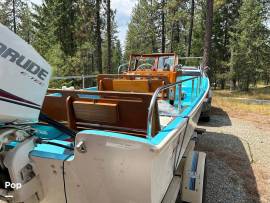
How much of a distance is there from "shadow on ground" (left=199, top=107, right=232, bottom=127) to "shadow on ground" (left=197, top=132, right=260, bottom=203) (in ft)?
4.54

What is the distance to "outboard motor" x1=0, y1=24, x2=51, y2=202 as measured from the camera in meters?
1.94

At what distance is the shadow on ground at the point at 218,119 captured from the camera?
8016mm

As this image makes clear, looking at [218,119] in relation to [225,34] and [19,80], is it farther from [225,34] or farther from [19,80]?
[225,34]

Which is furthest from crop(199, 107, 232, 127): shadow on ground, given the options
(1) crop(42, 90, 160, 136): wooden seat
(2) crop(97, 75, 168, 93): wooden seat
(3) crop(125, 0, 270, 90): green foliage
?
(3) crop(125, 0, 270, 90): green foliage

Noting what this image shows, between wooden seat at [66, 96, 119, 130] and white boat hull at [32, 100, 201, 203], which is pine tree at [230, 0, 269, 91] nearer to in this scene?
wooden seat at [66, 96, 119, 130]

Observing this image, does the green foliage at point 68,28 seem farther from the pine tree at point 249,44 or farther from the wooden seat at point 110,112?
the wooden seat at point 110,112

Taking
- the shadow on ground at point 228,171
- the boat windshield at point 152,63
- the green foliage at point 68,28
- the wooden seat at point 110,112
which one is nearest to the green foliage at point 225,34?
the green foliage at point 68,28

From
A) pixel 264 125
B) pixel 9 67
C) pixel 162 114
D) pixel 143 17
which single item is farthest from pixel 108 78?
pixel 143 17

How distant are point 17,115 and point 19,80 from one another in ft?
0.88

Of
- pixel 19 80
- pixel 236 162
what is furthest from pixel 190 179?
pixel 19 80

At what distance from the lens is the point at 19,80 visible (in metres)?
2.05

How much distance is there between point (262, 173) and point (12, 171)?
4.11m

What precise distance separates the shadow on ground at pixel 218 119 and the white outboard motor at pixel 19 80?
20.9 feet

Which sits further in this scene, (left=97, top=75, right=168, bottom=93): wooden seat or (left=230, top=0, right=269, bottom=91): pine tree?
(left=230, top=0, right=269, bottom=91): pine tree
